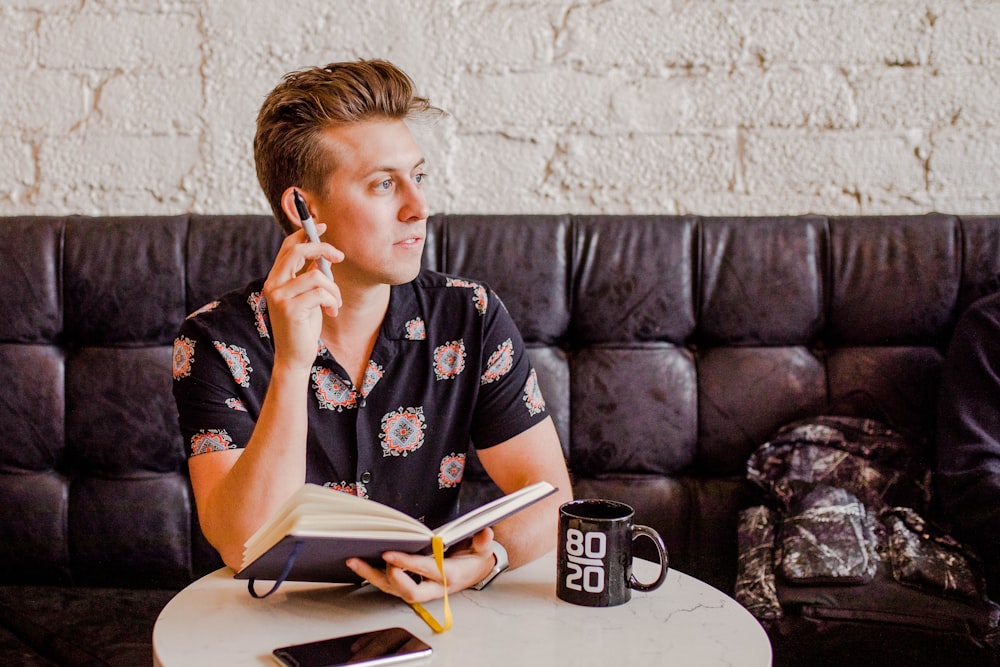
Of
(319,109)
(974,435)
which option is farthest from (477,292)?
(974,435)

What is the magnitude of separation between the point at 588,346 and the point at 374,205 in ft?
2.16

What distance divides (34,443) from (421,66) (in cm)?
118

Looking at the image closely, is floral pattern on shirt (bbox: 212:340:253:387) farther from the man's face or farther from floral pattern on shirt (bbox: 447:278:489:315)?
floral pattern on shirt (bbox: 447:278:489:315)

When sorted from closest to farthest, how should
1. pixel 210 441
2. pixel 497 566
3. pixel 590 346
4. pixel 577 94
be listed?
1. pixel 497 566
2. pixel 210 441
3. pixel 590 346
4. pixel 577 94

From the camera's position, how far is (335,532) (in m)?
0.84

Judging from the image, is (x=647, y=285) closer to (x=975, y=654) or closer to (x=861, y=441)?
(x=861, y=441)

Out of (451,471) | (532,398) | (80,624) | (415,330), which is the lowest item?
(80,624)

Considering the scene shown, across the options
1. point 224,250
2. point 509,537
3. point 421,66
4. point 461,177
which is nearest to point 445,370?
point 509,537

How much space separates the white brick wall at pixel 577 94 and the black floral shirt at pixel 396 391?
0.79 m

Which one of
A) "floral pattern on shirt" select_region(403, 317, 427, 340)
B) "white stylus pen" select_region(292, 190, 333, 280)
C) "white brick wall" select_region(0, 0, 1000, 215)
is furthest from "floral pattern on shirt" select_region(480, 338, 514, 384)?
"white brick wall" select_region(0, 0, 1000, 215)

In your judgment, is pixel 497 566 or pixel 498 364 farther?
pixel 498 364

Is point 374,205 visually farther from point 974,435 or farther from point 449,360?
point 974,435

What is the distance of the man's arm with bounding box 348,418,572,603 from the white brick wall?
0.92 metres

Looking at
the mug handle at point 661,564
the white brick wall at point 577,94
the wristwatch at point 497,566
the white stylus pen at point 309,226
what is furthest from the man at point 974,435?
the white stylus pen at point 309,226
